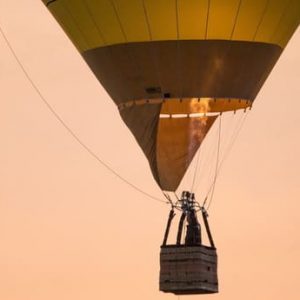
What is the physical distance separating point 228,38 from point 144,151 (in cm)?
289

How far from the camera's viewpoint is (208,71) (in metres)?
87.1

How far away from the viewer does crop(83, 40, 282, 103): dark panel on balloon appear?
87.0 meters

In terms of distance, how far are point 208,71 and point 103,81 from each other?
2028mm

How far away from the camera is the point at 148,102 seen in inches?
3440

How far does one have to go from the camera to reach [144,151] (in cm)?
8869

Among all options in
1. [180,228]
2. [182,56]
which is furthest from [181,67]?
[180,228]

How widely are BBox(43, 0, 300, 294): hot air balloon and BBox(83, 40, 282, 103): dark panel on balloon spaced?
17 millimetres

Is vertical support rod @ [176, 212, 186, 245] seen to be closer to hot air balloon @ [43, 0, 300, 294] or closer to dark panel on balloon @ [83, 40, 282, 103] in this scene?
hot air balloon @ [43, 0, 300, 294]

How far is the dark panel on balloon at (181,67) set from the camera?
8700 cm

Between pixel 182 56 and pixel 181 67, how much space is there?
0.20 meters

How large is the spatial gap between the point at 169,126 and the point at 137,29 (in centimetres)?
239

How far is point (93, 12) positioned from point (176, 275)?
477cm

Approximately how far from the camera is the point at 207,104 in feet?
287

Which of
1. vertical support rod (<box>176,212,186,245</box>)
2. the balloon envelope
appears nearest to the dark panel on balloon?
the balloon envelope
